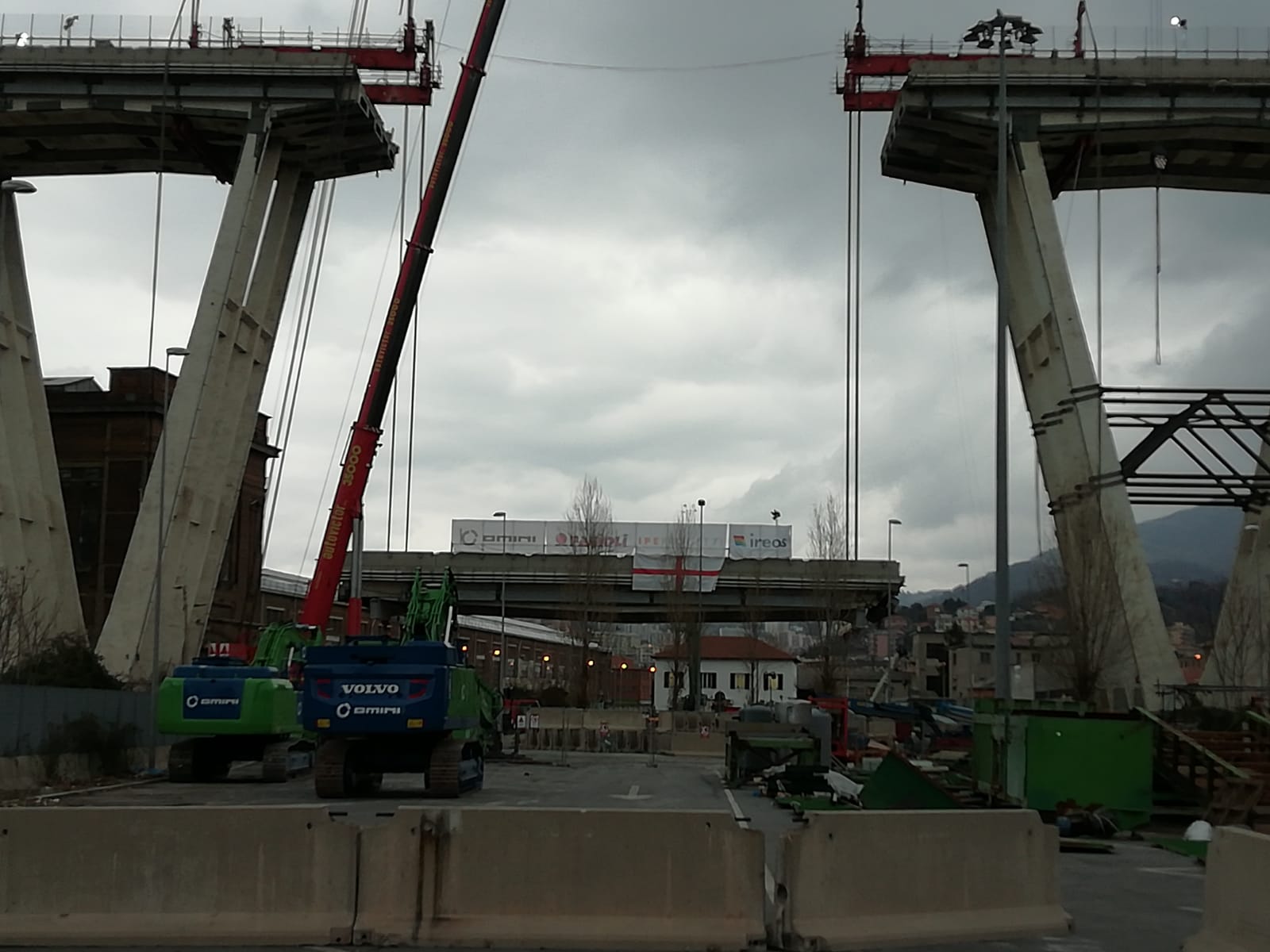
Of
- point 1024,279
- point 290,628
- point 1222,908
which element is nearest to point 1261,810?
point 1222,908

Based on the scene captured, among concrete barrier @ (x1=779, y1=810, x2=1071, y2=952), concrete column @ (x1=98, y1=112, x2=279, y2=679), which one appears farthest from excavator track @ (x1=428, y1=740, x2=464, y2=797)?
concrete column @ (x1=98, y1=112, x2=279, y2=679)

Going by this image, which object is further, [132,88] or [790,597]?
[790,597]

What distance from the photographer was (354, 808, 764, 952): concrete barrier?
31.2ft

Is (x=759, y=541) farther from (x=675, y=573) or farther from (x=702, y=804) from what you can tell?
(x=702, y=804)

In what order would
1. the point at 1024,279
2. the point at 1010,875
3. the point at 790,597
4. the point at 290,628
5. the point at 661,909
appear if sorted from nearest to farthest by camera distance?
the point at 661,909 → the point at 1010,875 → the point at 290,628 → the point at 1024,279 → the point at 790,597

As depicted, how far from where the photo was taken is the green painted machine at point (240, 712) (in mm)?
27219

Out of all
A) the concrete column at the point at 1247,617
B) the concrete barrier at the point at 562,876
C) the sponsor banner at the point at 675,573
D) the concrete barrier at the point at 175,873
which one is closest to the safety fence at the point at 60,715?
the concrete barrier at the point at 175,873

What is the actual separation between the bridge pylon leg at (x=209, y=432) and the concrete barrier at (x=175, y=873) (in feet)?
103

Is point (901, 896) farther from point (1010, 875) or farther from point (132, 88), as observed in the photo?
point (132, 88)

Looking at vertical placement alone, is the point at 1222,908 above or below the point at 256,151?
below

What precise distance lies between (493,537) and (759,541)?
578 inches

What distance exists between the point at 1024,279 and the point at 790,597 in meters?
30.8

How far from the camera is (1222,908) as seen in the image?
862 cm

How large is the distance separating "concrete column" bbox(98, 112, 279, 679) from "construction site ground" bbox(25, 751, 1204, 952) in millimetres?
8874
